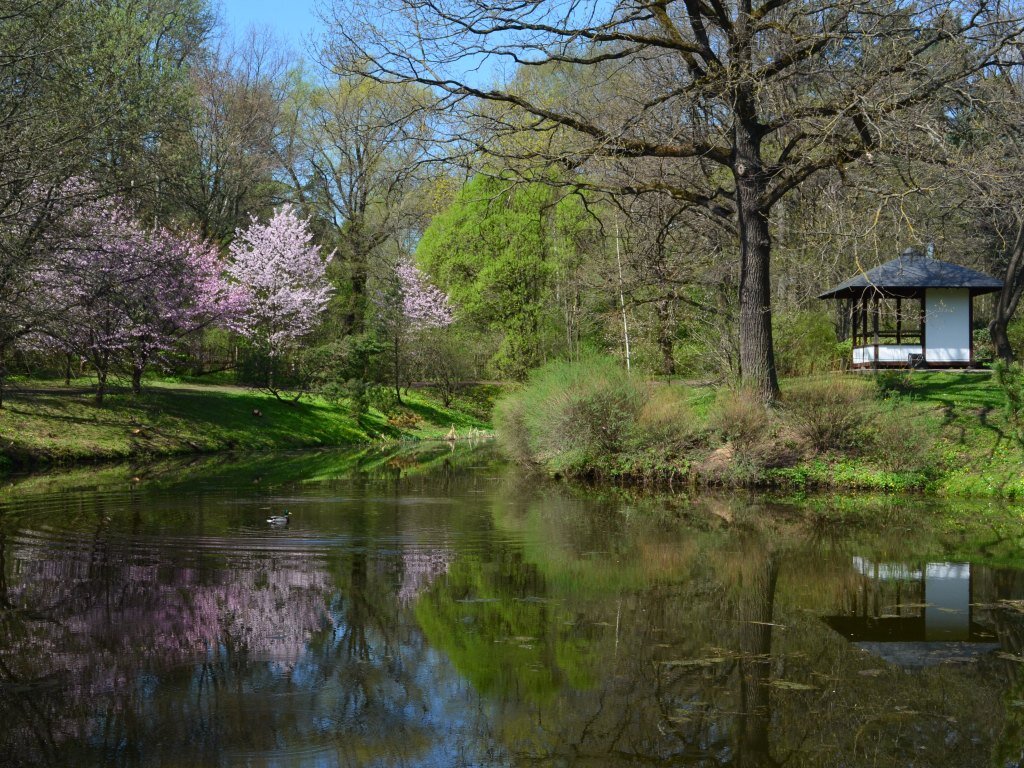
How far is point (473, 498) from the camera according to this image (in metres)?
17.3

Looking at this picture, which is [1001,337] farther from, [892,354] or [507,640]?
[507,640]

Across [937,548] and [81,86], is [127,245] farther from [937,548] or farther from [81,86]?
[937,548]

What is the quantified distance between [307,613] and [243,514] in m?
6.33

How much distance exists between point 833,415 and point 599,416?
432 centimetres

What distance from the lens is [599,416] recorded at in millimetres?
19250

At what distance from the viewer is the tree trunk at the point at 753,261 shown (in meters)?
19.2

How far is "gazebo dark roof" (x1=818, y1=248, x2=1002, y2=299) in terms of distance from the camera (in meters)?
27.8

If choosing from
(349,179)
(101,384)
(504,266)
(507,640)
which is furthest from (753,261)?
(349,179)

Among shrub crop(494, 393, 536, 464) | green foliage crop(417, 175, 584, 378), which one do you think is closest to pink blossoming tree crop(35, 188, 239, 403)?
shrub crop(494, 393, 536, 464)

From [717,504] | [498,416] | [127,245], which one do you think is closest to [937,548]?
[717,504]

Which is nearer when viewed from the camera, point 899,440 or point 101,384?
point 899,440

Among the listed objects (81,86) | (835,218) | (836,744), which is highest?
(81,86)

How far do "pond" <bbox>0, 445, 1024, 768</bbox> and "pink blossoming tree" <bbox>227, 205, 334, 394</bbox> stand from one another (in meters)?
23.2

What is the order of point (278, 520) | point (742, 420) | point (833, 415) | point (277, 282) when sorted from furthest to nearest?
point (277, 282)
point (742, 420)
point (833, 415)
point (278, 520)
